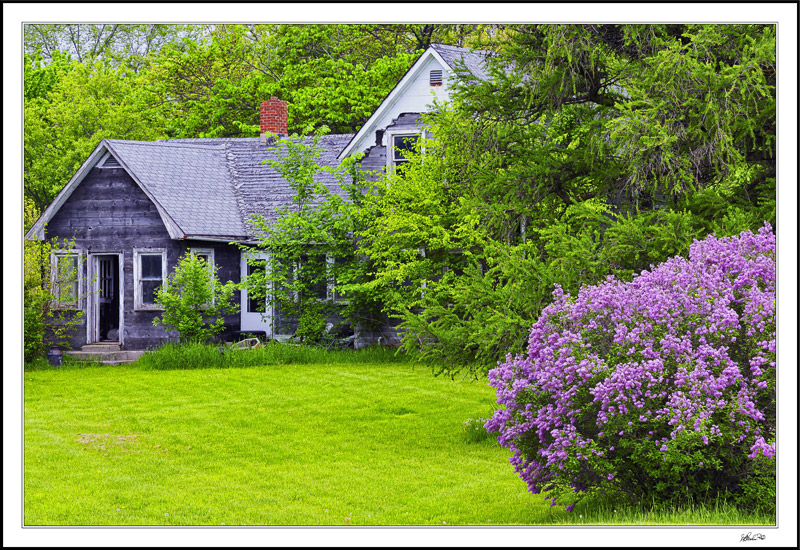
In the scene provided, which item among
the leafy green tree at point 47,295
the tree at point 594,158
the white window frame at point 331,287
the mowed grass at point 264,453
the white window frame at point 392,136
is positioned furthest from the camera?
the white window frame at point 392,136

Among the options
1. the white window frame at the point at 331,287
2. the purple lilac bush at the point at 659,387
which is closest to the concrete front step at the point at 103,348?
the white window frame at the point at 331,287

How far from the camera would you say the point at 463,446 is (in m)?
12.2

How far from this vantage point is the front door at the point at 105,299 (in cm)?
2272

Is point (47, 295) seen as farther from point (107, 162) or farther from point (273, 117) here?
point (273, 117)

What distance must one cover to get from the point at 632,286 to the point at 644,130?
2.60m

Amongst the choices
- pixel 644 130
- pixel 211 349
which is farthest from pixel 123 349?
pixel 644 130

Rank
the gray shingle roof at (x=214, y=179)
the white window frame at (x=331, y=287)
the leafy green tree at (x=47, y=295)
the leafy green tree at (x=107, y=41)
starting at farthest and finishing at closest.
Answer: the leafy green tree at (x=107, y=41)
the gray shingle roof at (x=214, y=179)
the white window frame at (x=331, y=287)
the leafy green tree at (x=47, y=295)

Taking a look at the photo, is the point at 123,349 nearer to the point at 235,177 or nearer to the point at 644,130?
the point at 235,177

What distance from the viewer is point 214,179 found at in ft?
81.4

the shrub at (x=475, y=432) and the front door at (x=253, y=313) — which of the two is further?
the front door at (x=253, y=313)

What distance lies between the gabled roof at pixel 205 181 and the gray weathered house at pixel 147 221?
0.12 ft

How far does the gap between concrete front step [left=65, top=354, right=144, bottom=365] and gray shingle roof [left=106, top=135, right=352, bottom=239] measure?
318cm

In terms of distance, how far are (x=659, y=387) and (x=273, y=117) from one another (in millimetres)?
20782

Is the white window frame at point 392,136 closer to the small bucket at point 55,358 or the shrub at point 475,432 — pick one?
the small bucket at point 55,358
